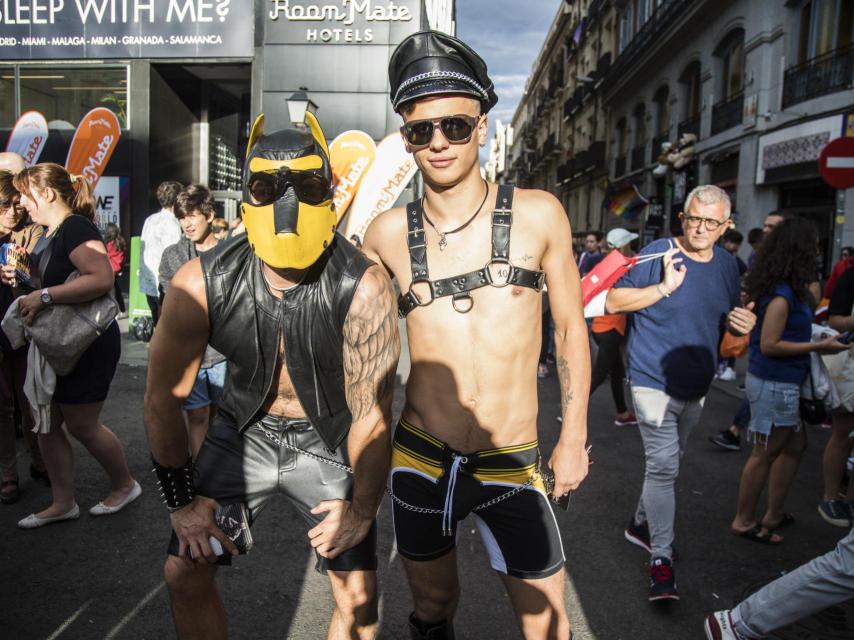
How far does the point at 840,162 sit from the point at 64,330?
696 cm

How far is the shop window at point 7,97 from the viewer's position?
15227mm

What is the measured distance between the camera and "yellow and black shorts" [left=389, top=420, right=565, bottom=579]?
2148 millimetres

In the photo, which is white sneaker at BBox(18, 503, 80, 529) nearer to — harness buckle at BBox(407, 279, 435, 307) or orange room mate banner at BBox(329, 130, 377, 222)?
harness buckle at BBox(407, 279, 435, 307)

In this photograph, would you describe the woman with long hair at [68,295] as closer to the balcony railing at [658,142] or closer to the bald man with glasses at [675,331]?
the bald man with glasses at [675,331]

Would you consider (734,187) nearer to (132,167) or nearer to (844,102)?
(844,102)

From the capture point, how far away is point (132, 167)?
14867 millimetres

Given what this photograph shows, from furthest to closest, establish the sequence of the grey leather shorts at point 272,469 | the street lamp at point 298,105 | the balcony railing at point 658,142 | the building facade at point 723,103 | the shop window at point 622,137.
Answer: the shop window at point 622,137
the balcony railing at point 658,142
the building facade at point 723,103
the street lamp at point 298,105
the grey leather shorts at point 272,469

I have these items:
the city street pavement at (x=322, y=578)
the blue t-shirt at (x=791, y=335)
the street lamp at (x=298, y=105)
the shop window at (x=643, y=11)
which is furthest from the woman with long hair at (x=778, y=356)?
the shop window at (x=643, y=11)

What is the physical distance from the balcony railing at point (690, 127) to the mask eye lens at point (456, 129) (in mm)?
20174

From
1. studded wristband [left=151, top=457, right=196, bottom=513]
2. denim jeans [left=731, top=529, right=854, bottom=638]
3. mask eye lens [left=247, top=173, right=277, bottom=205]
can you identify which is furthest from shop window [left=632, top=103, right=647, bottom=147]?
studded wristband [left=151, top=457, right=196, bottom=513]

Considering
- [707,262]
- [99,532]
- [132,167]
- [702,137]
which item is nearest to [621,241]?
[707,262]

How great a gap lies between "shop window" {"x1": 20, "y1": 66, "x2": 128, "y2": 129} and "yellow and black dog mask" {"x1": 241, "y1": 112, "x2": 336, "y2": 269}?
15.1m

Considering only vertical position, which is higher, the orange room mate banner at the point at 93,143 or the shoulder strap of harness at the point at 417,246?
the orange room mate banner at the point at 93,143

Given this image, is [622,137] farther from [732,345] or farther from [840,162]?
[732,345]
